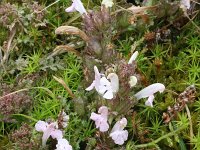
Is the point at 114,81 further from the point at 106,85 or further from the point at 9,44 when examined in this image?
the point at 9,44

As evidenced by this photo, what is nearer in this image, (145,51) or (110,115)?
(110,115)

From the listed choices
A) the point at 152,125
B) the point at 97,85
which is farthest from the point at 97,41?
the point at 152,125

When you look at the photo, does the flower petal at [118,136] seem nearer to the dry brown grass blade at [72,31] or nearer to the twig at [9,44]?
the dry brown grass blade at [72,31]

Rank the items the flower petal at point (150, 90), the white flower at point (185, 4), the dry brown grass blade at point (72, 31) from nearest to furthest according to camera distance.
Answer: the flower petal at point (150, 90), the dry brown grass blade at point (72, 31), the white flower at point (185, 4)

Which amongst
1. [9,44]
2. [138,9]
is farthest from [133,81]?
[9,44]

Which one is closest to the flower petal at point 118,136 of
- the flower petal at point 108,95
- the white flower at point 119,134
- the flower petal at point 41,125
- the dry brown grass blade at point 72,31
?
the white flower at point 119,134

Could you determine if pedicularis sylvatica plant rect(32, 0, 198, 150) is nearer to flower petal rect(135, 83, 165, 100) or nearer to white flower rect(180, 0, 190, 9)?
flower petal rect(135, 83, 165, 100)

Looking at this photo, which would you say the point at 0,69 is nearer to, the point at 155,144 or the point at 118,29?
the point at 118,29

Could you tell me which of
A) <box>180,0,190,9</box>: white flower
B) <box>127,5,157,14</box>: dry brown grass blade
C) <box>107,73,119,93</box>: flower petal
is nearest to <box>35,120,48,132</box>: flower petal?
<box>107,73,119,93</box>: flower petal
